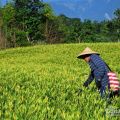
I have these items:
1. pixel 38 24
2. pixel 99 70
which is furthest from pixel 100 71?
pixel 38 24

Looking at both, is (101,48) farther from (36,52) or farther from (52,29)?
(52,29)

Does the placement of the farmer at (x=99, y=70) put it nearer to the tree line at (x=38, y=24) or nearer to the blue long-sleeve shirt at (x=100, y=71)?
the blue long-sleeve shirt at (x=100, y=71)

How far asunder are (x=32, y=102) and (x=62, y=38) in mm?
89675

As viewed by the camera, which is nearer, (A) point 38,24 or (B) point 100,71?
(B) point 100,71

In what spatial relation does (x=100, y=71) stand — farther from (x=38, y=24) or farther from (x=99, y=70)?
(x=38, y=24)

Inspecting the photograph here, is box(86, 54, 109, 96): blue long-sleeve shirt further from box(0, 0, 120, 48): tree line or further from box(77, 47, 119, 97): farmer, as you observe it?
box(0, 0, 120, 48): tree line

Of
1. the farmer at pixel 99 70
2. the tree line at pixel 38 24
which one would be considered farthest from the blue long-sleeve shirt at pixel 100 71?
the tree line at pixel 38 24

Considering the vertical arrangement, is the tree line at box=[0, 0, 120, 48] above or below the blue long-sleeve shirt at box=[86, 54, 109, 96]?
above

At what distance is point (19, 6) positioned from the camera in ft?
339

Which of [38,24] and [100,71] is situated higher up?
[38,24]

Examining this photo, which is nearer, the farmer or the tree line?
the farmer

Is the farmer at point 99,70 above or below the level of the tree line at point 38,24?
below

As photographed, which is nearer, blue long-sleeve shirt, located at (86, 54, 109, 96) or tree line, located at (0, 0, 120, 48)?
blue long-sleeve shirt, located at (86, 54, 109, 96)

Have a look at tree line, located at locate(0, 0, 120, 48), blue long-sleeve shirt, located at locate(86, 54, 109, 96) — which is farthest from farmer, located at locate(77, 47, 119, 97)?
tree line, located at locate(0, 0, 120, 48)
